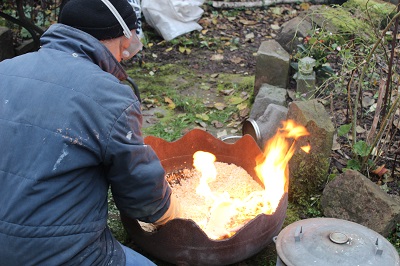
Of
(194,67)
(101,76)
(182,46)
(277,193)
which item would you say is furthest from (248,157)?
(182,46)

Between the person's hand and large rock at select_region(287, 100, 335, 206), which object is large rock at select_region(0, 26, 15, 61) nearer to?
large rock at select_region(287, 100, 335, 206)

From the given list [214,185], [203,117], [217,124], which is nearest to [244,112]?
[217,124]

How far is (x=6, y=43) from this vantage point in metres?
6.50

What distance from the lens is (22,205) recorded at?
2150 millimetres

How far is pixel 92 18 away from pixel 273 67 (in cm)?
320

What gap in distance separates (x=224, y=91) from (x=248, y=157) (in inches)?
81.0

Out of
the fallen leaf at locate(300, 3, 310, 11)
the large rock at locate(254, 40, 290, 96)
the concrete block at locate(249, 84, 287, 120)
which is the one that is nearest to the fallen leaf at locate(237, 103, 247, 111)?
the large rock at locate(254, 40, 290, 96)

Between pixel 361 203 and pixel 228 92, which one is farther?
pixel 228 92

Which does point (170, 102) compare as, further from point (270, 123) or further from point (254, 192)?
point (254, 192)

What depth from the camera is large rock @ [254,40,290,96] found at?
537 centimetres

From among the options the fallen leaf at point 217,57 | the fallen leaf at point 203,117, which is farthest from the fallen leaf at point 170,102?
the fallen leaf at point 217,57

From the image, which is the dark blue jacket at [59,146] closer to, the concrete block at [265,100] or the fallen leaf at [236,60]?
the concrete block at [265,100]

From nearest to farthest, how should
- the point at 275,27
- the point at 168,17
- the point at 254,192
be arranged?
the point at 254,192, the point at 168,17, the point at 275,27

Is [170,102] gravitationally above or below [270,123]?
below
